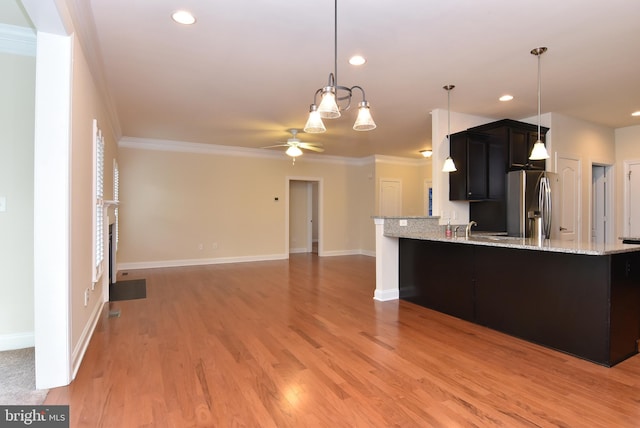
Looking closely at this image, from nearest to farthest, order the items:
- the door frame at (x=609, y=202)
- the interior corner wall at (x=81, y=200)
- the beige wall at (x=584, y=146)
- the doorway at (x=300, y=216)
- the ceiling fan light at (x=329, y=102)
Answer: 1. the ceiling fan light at (x=329, y=102)
2. the interior corner wall at (x=81, y=200)
3. the beige wall at (x=584, y=146)
4. the door frame at (x=609, y=202)
5. the doorway at (x=300, y=216)

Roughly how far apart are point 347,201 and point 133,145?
5.21 metres

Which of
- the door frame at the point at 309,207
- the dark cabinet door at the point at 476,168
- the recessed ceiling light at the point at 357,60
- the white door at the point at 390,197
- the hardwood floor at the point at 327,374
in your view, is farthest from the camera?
the white door at the point at 390,197

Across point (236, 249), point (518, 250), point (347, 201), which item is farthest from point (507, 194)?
point (236, 249)

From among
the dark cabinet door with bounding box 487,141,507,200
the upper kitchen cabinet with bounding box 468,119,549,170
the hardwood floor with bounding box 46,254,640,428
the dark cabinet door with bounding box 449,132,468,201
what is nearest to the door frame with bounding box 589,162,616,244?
the upper kitchen cabinet with bounding box 468,119,549,170

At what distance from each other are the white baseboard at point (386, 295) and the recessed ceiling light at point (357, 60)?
2856 millimetres

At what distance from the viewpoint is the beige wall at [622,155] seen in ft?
19.3

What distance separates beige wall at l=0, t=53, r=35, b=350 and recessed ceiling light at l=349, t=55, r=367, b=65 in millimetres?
2816

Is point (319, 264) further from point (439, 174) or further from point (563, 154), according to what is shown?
point (563, 154)

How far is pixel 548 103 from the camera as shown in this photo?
4648mm

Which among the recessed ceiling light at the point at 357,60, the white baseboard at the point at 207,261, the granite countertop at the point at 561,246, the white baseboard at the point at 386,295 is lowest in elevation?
the white baseboard at the point at 386,295

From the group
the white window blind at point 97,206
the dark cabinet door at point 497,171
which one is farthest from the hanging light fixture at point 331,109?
the dark cabinet door at point 497,171

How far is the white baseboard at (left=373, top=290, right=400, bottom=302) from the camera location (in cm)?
467

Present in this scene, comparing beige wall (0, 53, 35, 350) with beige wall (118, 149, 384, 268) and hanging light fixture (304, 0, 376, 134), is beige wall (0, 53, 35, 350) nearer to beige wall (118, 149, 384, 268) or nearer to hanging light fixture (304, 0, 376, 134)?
hanging light fixture (304, 0, 376, 134)

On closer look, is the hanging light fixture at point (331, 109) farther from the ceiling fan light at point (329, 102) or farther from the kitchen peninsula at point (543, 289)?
the kitchen peninsula at point (543, 289)
